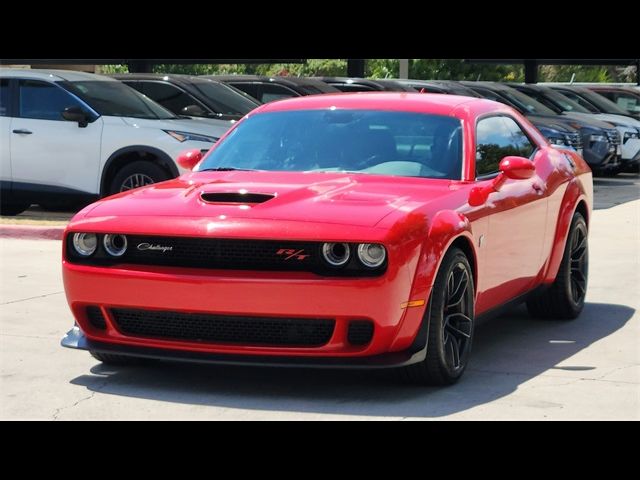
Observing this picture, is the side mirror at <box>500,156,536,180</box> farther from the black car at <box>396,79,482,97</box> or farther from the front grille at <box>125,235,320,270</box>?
the black car at <box>396,79,482,97</box>

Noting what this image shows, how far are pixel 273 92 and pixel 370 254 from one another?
1463 cm

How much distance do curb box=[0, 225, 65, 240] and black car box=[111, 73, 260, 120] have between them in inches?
167

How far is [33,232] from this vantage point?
13.0 m

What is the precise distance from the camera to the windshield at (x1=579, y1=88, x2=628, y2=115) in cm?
2659

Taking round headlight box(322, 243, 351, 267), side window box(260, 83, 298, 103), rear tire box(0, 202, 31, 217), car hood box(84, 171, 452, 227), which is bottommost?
rear tire box(0, 202, 31, 217)

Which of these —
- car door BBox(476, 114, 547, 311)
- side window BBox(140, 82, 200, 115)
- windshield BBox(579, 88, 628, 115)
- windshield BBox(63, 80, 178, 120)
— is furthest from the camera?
windshield BBox(579, 88, 628, 115)

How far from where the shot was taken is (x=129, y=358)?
7094 millimetres

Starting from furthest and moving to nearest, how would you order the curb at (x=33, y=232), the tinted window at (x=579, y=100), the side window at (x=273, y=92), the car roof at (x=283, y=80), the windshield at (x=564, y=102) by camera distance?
the tinted window at (x=579, y=100) → the windshield at (x=564, y=102) → the car roof at (x=283, y=80) → the side window at (x=273, y=92) → the curb at (x=33, y=232)

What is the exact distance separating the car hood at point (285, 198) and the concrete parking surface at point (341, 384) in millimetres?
879

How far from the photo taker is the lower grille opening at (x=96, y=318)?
22.0 ft

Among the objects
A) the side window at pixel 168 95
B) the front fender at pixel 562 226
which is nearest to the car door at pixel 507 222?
the front fender at pixel 562 226

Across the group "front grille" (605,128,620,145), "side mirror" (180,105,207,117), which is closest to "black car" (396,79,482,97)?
"front grille" (605,128,620,145)

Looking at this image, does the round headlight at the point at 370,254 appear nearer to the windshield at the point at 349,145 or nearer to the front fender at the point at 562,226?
the windshield at the point at 349,145

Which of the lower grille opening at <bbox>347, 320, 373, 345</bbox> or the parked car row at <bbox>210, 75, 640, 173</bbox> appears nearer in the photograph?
the lower grille opening at <bbox>347, 320, 373, 345</bbox>
